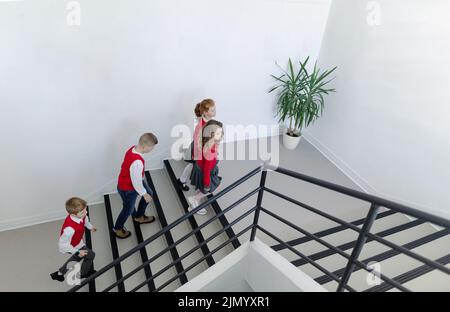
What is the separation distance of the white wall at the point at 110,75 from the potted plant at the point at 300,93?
0.86 feet

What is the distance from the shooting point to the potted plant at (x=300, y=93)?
4.64 metres

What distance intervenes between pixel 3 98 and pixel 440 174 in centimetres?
466

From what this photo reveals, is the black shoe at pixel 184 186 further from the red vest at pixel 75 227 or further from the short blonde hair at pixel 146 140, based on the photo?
the red vest at pixel 75 227

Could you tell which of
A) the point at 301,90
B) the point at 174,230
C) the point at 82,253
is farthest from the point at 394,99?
the point at 82,253

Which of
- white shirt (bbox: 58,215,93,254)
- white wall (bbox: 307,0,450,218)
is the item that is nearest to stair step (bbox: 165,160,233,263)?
white shirt (bbox: 58,215,93,254)

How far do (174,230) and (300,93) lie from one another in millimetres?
2735

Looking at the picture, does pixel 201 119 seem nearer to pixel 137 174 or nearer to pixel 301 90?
pixel 137 174

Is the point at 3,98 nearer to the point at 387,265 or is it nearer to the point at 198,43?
the point at 198,43

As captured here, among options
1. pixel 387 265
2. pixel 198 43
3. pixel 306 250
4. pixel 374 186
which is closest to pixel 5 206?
pixel 198 43

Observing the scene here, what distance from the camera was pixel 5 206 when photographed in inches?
161

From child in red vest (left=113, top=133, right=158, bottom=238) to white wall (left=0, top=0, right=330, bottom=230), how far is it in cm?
93

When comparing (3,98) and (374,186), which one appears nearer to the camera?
(3,98)

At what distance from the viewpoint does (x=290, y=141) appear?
505 cm
